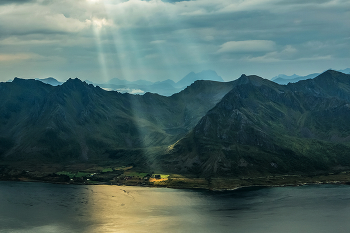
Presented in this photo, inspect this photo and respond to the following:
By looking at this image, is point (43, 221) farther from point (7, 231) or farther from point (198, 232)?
point (198, 232)

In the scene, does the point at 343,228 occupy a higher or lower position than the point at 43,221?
lower

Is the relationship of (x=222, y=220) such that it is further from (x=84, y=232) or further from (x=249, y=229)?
(x=84, y=232)

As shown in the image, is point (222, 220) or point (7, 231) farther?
point (222, 220)

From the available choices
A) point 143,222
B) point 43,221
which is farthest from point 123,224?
point 43,221

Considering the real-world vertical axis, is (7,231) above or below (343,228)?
above

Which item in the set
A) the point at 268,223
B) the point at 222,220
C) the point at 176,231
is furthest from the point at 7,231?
the point at 268,223

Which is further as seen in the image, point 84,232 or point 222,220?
point 222,220

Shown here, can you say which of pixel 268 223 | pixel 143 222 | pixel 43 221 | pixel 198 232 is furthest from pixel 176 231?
pixel 43 221

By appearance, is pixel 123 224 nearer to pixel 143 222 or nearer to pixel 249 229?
pixel 143 222
